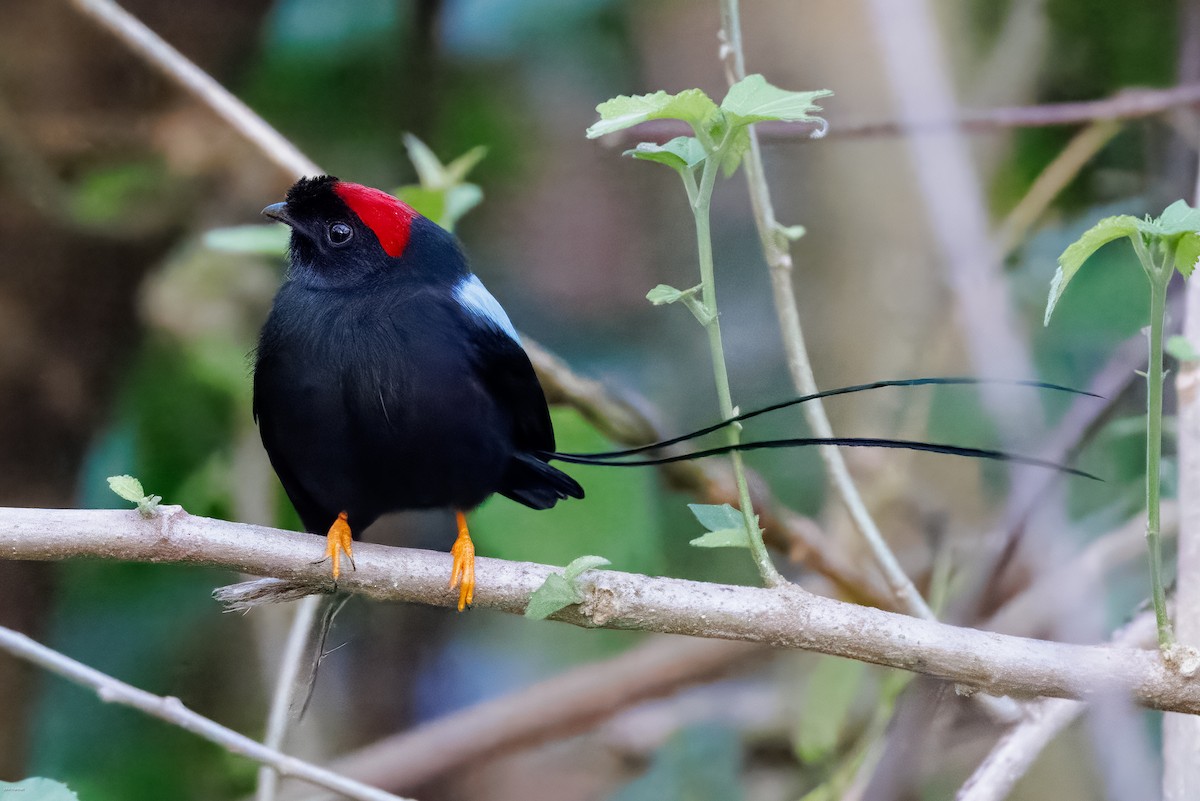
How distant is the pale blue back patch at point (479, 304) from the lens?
113 centimetres

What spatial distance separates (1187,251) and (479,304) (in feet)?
2.31

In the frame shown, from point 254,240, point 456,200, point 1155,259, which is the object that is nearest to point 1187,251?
point 1155,259

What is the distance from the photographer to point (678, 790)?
5.57ft

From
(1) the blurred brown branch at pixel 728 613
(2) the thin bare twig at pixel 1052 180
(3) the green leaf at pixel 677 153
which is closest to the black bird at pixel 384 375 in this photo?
(1) the blurred brown branch at pixel 728 613

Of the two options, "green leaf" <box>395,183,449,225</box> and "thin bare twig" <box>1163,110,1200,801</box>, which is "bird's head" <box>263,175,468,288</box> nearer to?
"green leaf" <box>395,183,449,225</box>

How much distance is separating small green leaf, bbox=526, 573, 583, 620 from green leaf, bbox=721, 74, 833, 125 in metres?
0.39

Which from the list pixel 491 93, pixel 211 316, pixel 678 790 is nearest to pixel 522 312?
pixel 491 93

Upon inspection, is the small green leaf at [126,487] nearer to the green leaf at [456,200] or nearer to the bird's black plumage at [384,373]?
the bird's black plumage at [384,373]

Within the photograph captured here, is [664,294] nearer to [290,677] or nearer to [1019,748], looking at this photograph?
[1019,748]

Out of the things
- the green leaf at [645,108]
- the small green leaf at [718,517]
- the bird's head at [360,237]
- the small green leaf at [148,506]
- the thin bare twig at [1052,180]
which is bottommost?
the small green leaf at [148,506]

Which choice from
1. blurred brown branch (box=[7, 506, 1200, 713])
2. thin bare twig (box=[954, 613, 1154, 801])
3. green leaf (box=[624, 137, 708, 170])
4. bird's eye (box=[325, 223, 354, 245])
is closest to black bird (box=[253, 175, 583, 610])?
bird's eye (box=[325, 223, 354, 245])

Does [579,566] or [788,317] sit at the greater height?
[788,317]

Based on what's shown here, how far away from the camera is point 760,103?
785 mm

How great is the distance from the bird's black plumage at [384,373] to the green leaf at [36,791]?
38 centimetres
